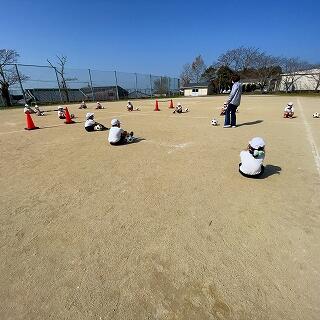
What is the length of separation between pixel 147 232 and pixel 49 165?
3390 millimetres

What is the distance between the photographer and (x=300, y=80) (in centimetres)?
4994

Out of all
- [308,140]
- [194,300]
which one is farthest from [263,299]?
[308,140]

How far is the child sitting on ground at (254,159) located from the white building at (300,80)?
53.7 metres

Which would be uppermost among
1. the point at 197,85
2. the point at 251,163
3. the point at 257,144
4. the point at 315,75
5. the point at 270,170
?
the point at 257,144


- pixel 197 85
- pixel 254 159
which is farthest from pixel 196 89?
pixel 254 159

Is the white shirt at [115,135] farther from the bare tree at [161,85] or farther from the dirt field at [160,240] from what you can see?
the bare tree at [161,85]

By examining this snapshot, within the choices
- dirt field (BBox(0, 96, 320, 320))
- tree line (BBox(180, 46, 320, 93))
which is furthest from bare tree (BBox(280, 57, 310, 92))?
dirt field (BBox(0, 96, 320, 320))

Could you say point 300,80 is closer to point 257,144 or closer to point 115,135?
point 115,135

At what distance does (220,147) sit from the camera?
6020mm

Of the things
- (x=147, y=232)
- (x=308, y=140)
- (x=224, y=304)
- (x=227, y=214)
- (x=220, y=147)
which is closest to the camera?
(x=224, y=304)

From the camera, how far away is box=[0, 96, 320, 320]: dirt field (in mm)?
1876

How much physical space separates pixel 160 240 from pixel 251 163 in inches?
87.4

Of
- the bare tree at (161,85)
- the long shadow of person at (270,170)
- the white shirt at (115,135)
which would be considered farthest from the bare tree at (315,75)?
the white shirt at (115,135)

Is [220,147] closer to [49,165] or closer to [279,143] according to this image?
[279,143]
